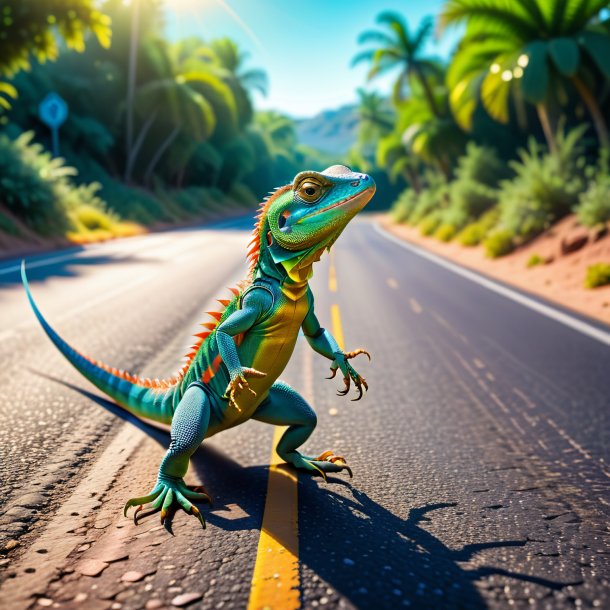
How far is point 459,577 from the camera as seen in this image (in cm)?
230

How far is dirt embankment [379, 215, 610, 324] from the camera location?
34.3ft

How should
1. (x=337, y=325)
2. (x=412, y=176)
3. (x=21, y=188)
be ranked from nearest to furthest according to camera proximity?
(x=337, y=325), (x=21, y=188), (x=412, y=176)

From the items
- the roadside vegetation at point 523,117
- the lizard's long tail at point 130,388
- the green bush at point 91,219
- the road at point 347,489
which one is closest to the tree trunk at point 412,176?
the roadside vegetation at point 523,117

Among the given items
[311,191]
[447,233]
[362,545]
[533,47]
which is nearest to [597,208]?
[533,47]

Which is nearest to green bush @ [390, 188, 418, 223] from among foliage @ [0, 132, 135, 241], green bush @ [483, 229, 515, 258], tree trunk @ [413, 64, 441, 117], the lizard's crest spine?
tree trunk @ [413, 64, 441, 117]

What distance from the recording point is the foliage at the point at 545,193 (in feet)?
57.6

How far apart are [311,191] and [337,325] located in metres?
5.62

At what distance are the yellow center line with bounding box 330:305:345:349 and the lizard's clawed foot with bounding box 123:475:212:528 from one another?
3.85 m

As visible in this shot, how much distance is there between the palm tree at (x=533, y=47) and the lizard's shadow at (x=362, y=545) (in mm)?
18458

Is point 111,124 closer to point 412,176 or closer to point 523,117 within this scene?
point 412,176

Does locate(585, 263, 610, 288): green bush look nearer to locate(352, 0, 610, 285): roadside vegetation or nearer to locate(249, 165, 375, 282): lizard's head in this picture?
locate(352, 0, 610, 285): roadside vegetation

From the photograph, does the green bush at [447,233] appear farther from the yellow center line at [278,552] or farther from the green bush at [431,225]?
the yellow center line at [278,552]

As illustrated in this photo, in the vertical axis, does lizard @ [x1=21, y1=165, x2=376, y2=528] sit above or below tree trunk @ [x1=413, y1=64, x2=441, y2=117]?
below

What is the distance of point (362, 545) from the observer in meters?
2.52
